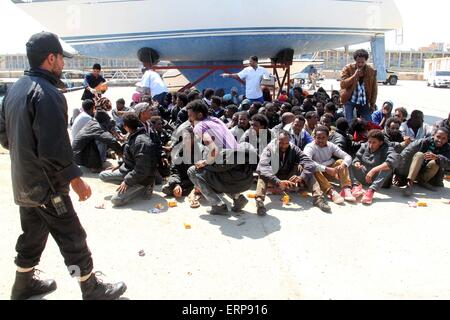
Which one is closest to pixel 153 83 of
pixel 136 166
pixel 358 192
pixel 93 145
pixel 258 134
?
pixel 93 145

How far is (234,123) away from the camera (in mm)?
5941

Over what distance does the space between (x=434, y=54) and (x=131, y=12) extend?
91453 millimetres

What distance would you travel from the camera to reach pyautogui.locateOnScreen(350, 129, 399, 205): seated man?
15.2ft

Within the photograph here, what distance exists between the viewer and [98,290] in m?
2.56

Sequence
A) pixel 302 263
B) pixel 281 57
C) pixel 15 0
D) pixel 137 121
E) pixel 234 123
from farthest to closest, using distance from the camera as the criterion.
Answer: pixel 281 57
pixel 15 0
pixel 234 123
pixel 137 121
pixel 302 263

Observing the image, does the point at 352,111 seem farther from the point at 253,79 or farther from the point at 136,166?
the point at 136,166

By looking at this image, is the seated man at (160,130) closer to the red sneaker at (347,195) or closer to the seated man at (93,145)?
the seated man at (93,145)

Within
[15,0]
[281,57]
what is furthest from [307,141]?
[15,0]

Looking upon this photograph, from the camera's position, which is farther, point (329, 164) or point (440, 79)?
point (440, 79)

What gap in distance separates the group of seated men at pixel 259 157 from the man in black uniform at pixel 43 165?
1.81 m

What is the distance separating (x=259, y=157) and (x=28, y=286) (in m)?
3.10

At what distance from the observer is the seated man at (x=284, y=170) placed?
4.30m

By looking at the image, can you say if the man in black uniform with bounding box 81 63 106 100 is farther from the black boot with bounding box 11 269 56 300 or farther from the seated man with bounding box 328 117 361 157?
the black boot with bounding box 11 269 56 300
